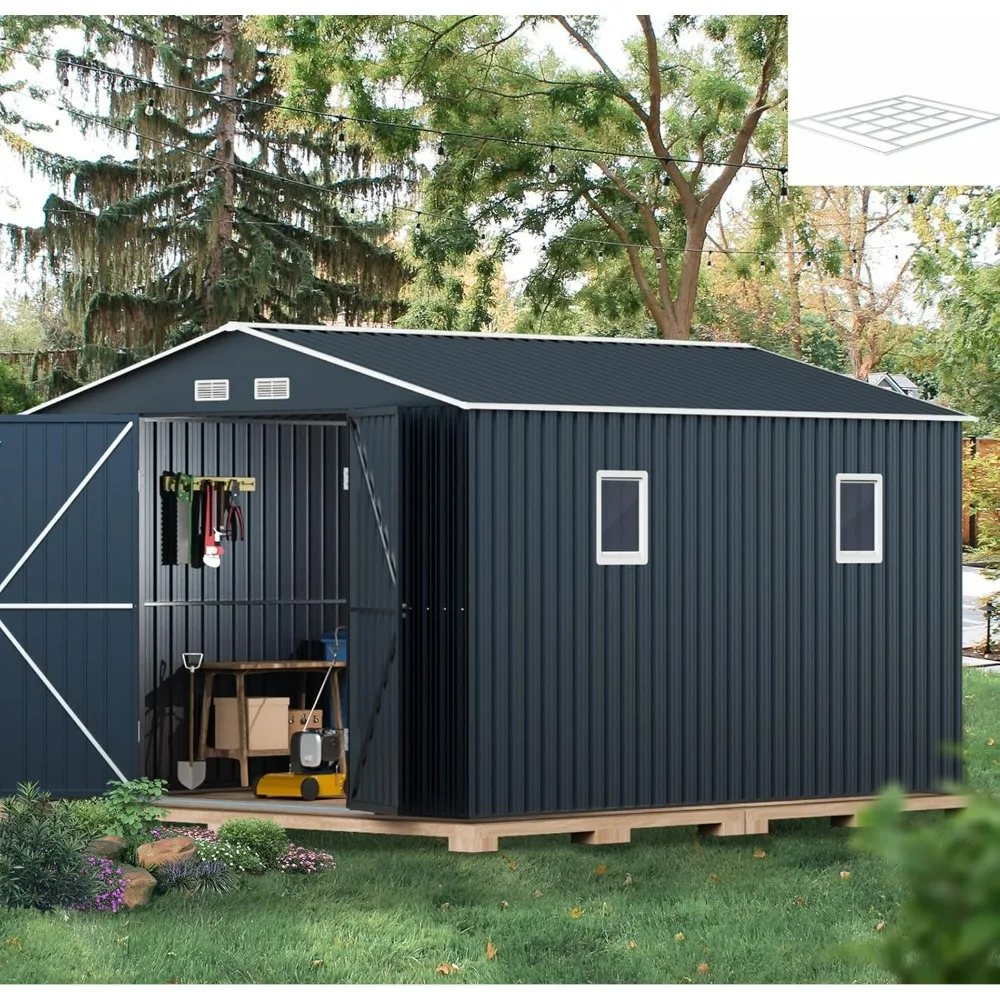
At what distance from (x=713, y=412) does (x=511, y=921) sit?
330 cm

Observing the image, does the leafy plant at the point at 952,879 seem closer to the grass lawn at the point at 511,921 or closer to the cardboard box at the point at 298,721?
the grass lawn at the point at 511,921

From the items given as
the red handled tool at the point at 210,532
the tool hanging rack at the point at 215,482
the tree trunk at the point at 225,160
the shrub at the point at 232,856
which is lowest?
the shrub at the point at 232,856

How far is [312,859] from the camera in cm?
1054

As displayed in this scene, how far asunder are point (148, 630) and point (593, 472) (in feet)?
12.2

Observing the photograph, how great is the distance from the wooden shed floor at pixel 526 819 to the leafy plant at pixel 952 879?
709 cm

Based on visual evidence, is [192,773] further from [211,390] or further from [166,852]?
[211,390]

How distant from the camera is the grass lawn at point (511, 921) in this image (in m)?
8.56

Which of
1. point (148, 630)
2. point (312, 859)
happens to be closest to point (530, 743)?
point (312, 859)

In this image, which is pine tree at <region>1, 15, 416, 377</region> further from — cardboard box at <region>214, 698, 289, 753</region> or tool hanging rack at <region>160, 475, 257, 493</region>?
cardboard box at <region>214, 698, 289, 753</region>


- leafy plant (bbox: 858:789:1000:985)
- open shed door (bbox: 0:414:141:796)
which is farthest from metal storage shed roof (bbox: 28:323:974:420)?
leafy plant (bbox: 858:789:1000:985)

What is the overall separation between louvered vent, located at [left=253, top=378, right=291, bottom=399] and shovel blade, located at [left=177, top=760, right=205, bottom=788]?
2.63 metres

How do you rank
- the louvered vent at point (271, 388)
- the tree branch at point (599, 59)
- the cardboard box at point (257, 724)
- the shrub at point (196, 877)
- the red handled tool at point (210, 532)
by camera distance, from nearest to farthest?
the shrub at point (196, 877) → the louvered vent at point (271, 388) → the red handled tool at point (210, 532) → the cardboard box at point (257, 724) → the tree branch at point (599, 59)

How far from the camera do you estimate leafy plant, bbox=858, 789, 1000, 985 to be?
3.15 metres

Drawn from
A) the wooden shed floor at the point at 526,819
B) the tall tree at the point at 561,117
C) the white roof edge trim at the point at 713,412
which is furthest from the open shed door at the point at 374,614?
the tall tree at the point at 561,117
